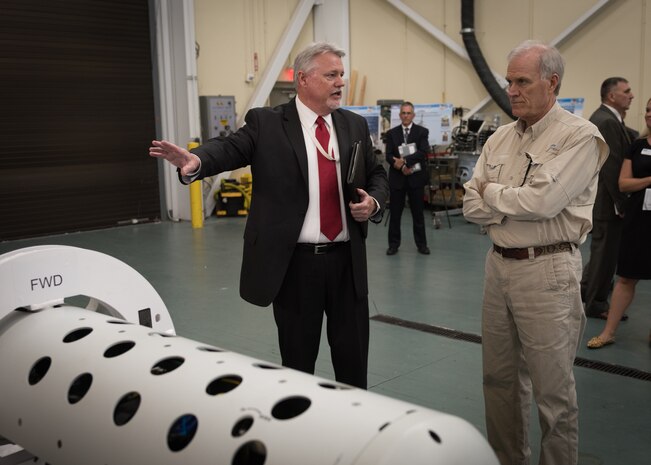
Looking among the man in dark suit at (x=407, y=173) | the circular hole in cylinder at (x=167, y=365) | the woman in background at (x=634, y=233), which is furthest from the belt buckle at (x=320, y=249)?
the man in dark suit at (x=407, y=173)

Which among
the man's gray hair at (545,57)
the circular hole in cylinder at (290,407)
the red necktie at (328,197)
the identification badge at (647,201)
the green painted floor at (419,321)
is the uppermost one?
the man's gray hair at (545,57)

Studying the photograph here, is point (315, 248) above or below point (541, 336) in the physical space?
above

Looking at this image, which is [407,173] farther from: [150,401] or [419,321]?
[150,401]

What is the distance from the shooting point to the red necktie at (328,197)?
101 inches

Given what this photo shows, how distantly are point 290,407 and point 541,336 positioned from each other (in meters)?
1.33

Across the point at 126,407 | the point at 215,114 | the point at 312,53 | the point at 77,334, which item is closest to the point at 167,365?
the point at 126,407

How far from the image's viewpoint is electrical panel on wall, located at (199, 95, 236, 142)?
1004 cm

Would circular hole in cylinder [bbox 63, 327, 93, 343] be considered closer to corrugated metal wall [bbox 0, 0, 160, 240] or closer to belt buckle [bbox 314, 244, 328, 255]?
belt buckle [bbox 314, 244, 328, 255]

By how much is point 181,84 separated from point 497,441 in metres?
8.15

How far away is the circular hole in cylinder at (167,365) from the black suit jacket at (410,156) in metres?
6.15

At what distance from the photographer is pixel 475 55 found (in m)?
10.5

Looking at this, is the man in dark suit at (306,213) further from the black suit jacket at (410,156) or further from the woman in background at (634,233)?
the black suit jacket at (410,156)

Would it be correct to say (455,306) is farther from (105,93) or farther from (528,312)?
(105,93)

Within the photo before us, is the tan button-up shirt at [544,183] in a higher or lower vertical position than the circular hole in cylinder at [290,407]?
higher
